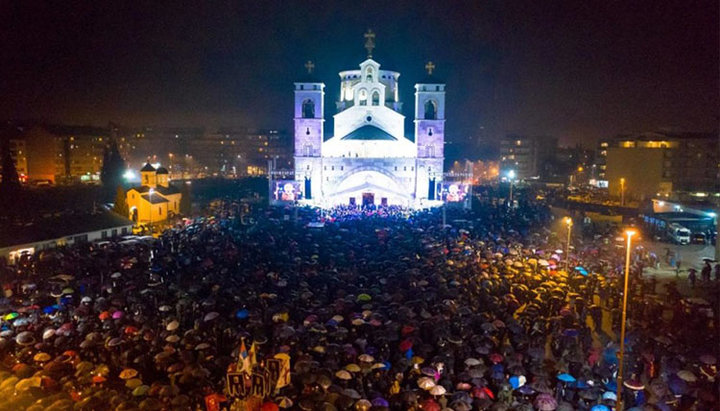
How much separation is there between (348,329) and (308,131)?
112 ft

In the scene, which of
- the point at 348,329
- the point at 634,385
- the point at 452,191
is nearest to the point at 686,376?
the point at 634,385

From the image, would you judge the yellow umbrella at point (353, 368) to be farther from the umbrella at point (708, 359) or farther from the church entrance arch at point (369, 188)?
the church entrance arch at point (369, 188)

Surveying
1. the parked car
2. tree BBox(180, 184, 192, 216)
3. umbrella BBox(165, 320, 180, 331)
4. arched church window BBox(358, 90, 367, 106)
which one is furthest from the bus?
tree BBox(180, 184, 192, 216)

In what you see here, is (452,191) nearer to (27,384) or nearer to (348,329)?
(348,329)

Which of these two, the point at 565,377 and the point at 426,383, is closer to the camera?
the point at 426,383

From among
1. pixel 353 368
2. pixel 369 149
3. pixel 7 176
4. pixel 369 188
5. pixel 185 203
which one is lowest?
pixel 353 368

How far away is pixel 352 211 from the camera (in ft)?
121

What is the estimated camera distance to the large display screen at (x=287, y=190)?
4516 cm

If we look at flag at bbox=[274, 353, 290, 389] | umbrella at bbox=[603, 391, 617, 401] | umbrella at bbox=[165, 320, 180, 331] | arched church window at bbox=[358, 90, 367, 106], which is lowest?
umbrella at bbox=[603, 391, 617, 401]

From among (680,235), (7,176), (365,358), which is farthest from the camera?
(7,176)

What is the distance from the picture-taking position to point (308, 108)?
4709cm

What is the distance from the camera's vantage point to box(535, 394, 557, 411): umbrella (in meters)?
9.79

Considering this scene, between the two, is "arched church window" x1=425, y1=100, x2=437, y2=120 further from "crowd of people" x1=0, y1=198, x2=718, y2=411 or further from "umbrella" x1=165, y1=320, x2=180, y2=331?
"umbrella" x1=165, y1=320, x2=180, y2=331

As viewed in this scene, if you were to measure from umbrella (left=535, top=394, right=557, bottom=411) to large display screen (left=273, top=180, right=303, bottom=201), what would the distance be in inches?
1437
